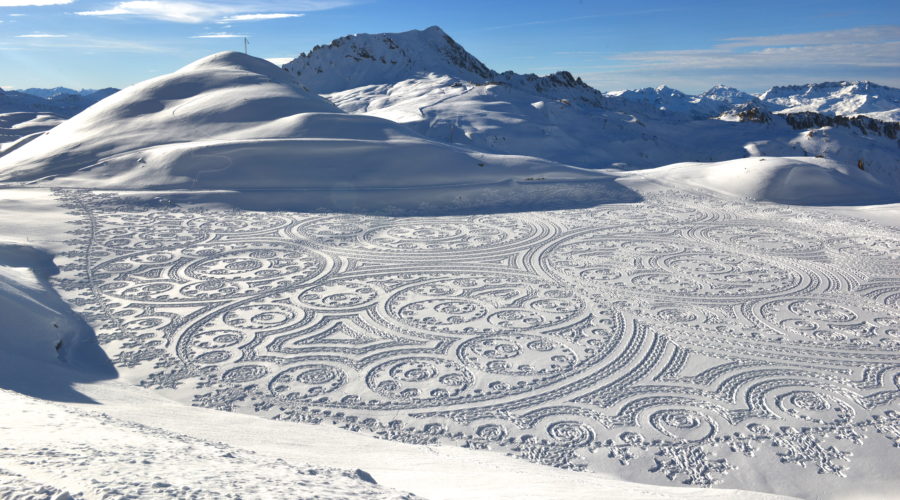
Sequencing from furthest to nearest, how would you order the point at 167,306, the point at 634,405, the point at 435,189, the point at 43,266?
1. the point at 435,189
2. the point at 43,266
3. the point at 167,306
4. the point at 634,405

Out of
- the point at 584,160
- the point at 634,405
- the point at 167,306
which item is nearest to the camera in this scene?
the point at 634,405

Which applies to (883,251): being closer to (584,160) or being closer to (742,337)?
(742,337)

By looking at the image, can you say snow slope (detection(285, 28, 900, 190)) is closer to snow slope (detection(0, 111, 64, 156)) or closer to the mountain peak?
the mountain peak

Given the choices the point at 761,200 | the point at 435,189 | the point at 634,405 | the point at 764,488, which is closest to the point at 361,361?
the point at 634,405

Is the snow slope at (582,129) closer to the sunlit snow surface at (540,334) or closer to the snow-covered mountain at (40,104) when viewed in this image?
the sunlit snow surface at (540,334)

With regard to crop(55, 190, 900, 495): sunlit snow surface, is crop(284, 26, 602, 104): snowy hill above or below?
above

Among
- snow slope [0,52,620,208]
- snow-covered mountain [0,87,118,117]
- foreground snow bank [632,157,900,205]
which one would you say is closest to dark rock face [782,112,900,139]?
foreground snow bank [632,157,900,205]
